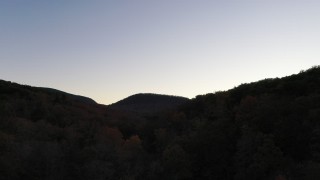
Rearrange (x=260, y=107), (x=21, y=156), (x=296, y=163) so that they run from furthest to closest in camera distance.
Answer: (x=260, y=107) < (x=296, y=163) < (x=21, y=156)

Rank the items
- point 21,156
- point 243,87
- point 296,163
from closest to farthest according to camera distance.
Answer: point 21,156 < point 296,163 < point 243,87

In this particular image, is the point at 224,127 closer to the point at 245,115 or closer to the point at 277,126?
the point at 245,115

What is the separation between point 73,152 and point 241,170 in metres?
16.8

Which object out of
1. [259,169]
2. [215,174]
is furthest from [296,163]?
[215,174]

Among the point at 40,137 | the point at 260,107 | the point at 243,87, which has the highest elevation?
the point at 243,87

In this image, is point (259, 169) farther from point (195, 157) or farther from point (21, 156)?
point (21, 156)

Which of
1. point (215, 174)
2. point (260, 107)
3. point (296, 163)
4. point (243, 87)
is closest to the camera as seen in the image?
point (296, 163)

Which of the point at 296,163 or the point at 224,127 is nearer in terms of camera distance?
the point at 296,163

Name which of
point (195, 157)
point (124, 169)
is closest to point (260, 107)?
point (195, 157)

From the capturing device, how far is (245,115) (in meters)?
50.6

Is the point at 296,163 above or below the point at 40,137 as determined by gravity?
below

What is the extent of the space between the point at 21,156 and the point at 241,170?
67.6ft

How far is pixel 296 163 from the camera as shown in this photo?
131 feet

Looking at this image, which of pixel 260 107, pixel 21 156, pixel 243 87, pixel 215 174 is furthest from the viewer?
pixel 243 87
